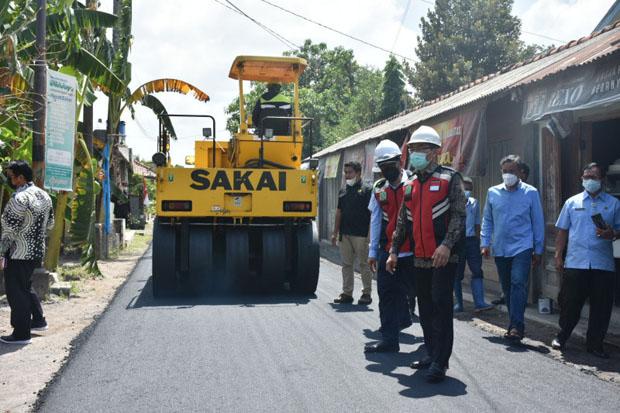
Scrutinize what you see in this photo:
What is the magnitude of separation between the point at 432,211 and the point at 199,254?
16.2 ft

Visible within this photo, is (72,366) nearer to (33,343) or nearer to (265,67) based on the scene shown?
(33,343)

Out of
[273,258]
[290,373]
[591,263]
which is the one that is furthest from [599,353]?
[273,258]

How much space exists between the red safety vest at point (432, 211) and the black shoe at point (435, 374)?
0.84 m

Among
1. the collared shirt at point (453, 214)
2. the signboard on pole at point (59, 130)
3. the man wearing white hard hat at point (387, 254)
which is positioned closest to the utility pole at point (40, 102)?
the signboard on pole at point (59, 130)

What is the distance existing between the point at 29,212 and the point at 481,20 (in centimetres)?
4065

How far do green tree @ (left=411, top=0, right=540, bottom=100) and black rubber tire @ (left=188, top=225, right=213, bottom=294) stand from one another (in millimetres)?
33973

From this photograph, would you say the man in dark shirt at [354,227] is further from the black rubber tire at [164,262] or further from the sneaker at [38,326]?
the sneaker at [38,326]

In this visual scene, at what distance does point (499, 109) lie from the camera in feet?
36.4

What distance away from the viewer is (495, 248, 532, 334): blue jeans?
6.63 metres

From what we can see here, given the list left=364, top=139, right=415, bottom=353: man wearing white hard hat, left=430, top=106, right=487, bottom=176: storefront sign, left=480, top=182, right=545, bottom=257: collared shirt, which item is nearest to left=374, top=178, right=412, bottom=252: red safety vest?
left=364, top=139, right=415, bottom=353: man wearing white hard hat

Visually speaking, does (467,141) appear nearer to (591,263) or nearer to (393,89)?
(591,263)

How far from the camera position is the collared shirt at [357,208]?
9078mm

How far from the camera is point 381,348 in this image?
6102 mm

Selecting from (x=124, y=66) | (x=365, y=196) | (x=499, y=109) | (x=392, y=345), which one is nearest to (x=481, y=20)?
(x=124, y=66)
